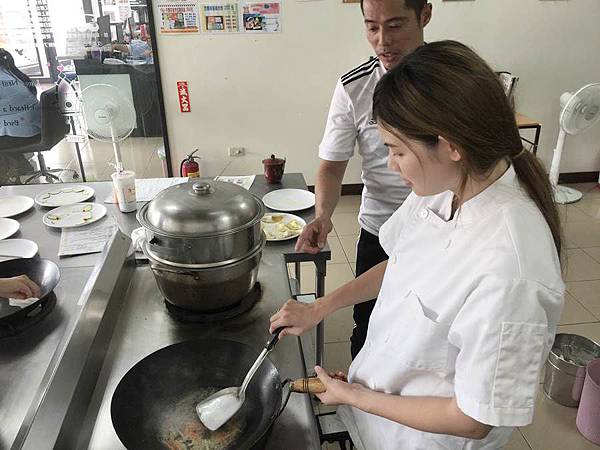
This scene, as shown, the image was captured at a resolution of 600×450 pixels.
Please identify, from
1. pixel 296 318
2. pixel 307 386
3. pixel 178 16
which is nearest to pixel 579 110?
pixel 178 16

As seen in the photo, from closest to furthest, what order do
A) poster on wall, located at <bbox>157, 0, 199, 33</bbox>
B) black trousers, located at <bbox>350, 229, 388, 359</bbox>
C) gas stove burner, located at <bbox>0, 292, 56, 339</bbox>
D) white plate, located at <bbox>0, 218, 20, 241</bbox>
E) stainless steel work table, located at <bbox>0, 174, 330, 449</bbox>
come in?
stainless steel work table, located at <bbox>0, 174, 330, 449</bbox> < gas stove burner, located at <bbox>0, 292, 56, 339</bbox> < white plate, located at <bbox>0, 218, 20, 241</bbox> < black trousers, located at <bbox>350, 229, 388, 359</bbox> < poster on wall, located at <bbox>157, 0, 199, 33</bbox>

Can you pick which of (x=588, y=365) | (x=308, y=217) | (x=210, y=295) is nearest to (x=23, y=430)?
(x=210, y=295)

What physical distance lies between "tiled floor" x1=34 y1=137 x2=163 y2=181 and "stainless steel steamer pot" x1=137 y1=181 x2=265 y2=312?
2904 mm

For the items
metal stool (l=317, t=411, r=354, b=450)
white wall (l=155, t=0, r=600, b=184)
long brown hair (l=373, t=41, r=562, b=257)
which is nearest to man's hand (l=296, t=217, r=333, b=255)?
metal stool (l=317, t=411, r=354, b=450)

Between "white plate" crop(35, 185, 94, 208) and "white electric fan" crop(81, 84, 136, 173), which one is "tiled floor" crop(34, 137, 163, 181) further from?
"white plate" crop(35, 185, 94, 208)

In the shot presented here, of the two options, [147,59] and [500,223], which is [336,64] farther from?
[500,223]

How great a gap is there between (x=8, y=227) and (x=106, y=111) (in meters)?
0.85

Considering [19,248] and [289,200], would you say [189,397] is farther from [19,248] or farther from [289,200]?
[289,200]

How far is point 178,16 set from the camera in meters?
3.34

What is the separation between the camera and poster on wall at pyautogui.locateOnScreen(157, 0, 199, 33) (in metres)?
3.31

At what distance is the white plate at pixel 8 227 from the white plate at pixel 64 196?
0.17 m

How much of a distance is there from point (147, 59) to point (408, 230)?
10.1 ft

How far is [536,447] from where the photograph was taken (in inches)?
71.4

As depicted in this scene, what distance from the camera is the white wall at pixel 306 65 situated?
11.3 feet
